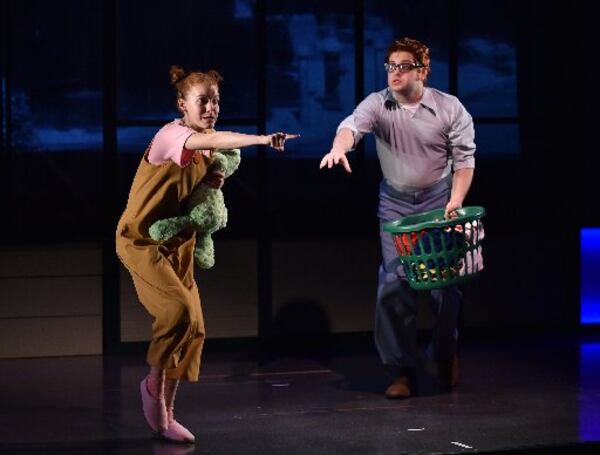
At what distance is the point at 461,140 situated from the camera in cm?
596

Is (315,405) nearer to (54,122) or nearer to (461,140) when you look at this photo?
(461,140)

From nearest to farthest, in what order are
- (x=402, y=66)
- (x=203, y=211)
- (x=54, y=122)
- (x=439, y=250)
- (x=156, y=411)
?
(x=203, y=211) < (x=156, y=411) < (x=439, y=250) < (x=402, y=66) < (x=54, y=122)

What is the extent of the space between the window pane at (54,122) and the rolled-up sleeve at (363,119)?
18.5m

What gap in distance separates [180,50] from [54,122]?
39.1 feet

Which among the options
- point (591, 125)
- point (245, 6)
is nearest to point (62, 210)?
point (245, 6)

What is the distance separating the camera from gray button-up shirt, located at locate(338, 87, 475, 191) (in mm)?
5961

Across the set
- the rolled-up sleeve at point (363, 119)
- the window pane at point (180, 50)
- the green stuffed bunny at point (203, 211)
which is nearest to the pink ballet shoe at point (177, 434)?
the green stuffed bunny at point (203, 211)

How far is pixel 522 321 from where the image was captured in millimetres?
8312

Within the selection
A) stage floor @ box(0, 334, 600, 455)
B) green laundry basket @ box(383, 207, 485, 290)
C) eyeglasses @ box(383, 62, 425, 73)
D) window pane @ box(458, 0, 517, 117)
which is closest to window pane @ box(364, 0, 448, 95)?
window pane @ box(458, 0, 517, 117)

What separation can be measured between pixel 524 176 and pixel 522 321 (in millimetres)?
17694

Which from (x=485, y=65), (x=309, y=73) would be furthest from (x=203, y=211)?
(x=309, y=73)

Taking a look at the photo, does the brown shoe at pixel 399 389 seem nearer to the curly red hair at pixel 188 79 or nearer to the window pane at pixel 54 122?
the curly red hair at pixel 188 79

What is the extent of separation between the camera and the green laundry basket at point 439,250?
5.57 metres

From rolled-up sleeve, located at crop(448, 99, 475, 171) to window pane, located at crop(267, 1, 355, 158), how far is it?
2106 centimetres
